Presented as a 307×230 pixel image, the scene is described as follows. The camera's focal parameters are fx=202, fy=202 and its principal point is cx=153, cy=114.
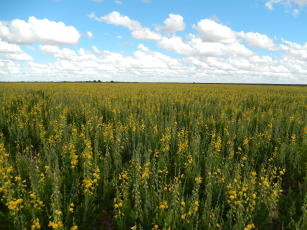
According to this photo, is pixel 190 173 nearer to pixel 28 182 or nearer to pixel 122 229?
pixel 122 229

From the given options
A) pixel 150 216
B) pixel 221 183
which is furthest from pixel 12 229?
pixel 221 183

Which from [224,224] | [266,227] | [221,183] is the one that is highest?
[221,183]

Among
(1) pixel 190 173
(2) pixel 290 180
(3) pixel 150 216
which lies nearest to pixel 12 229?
(3) pixel 150 216

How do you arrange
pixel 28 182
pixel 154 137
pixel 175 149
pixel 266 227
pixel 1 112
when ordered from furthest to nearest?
pixel 1 112 → pixel 154 137 → pixel 175 149 → pixel 28 182 → pixel 266 227

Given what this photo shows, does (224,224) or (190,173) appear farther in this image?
(190,173)

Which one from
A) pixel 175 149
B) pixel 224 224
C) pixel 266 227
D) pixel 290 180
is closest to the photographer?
pixel 224 224

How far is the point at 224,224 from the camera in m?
2.52

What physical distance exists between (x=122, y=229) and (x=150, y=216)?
385 millimetres

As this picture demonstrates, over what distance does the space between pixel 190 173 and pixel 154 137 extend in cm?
196

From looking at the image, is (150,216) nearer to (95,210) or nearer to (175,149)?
(95,210)

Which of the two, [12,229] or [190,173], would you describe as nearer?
[12,229]

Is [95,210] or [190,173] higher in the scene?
[190,173]

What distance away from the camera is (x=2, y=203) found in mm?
3012

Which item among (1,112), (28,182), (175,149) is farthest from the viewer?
(1,112)
